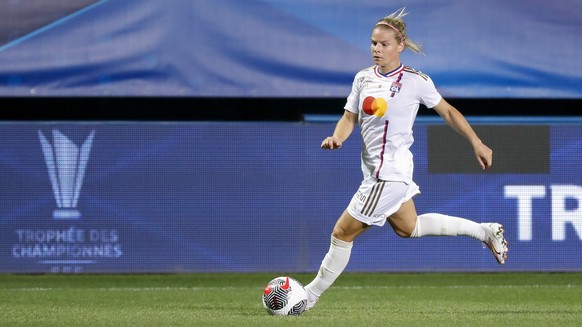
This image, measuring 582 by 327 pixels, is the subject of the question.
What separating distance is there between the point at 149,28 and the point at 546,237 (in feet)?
15.0

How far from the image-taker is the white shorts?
757 cm

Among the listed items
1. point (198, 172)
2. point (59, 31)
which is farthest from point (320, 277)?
point (59, 31)

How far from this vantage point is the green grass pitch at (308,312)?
24.2 ft

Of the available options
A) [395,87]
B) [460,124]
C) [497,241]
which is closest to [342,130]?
[395,87]

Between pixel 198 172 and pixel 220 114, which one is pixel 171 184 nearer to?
pixel 198 172

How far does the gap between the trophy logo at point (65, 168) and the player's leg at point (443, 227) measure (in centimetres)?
521

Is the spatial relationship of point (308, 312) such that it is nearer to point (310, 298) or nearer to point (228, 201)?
point (310, 298)

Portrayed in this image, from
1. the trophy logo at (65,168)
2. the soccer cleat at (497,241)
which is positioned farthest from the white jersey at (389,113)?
the trophy logo at (65,168)

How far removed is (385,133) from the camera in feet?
25.1

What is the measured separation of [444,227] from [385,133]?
775mm

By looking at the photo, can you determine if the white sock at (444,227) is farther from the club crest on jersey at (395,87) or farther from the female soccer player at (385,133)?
the club crest on jersey at (395,87)

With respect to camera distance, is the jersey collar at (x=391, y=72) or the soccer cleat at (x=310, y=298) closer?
the jersey collar at (x=391, y=72)

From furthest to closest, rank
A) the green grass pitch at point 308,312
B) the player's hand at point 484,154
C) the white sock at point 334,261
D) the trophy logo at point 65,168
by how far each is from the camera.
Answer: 1. the trophy logo at point 65,168
2. the white sock at point 334,261
3. the player's hand at point 484,154
4. the green grass pitch at point 308,312

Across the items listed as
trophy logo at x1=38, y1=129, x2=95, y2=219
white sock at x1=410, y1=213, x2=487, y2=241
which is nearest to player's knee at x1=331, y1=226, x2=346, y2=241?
white sock at x1=410, y1=213, x2=487, y2=241
